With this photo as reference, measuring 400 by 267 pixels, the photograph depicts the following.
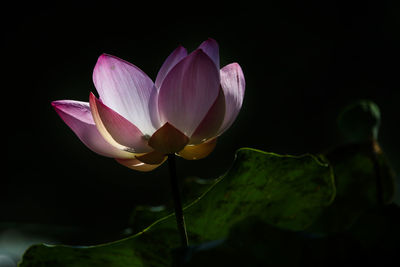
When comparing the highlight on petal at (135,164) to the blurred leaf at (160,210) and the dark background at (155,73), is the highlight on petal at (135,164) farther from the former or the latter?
the dark background at (155,73)

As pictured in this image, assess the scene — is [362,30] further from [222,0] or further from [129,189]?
[129,189]

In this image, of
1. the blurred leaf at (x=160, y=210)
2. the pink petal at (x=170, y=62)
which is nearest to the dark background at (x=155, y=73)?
the blurred leaf at (x=160, y=210)

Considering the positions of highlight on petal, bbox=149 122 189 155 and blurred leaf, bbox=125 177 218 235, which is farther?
blurred leaf, bbox=125 177 218 235

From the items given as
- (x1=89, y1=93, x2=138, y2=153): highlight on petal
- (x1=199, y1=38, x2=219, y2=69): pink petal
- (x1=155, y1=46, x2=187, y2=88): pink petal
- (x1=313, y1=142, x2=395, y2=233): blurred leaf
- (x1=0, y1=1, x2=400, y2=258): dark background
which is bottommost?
(x1=0, y1=1, x2=400, y2=258): dark background

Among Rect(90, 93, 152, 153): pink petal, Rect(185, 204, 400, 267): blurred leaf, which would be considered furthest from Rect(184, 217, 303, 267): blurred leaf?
Rect(90, 93, 152, 153): pink petal

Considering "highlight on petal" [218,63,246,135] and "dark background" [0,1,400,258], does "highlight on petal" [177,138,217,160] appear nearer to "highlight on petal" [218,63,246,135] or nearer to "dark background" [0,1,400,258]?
"highlight on petal" [218,63,246,135]
